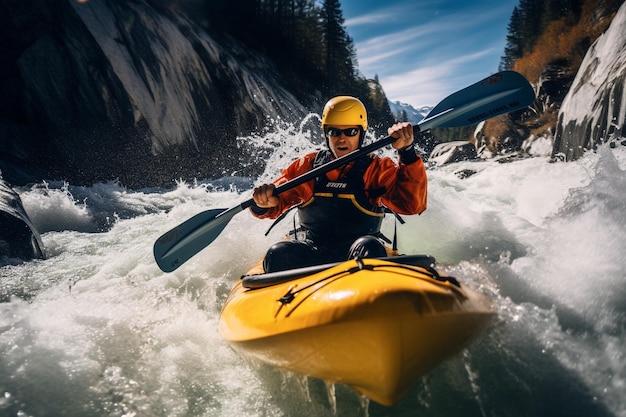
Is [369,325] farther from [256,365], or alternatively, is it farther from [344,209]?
[344,209]

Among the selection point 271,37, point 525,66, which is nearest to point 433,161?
point 525,66

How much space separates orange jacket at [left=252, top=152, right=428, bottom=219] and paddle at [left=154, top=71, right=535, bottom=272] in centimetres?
25

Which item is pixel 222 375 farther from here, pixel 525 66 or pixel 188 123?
pixel 525 66

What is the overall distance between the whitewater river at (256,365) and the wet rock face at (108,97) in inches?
205

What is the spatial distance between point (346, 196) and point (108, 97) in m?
9.82

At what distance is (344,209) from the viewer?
9.41ft

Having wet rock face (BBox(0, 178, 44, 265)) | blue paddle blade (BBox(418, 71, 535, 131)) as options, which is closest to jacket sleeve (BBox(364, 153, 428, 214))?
blue paddle blade (BBox(418, 71, 535, 131))

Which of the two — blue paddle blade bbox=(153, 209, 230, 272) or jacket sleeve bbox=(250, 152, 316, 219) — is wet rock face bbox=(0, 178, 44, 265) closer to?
blue paddle blade bbox=(153, 209, 230, 272)

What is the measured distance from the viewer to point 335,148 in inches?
123

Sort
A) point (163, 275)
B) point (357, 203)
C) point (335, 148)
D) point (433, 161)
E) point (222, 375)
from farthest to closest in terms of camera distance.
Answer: point (433, 161) → point (163, 275) → point (335, 148) → point (357, 203) → point (222, 375)

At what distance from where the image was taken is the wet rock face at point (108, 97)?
9031 mm

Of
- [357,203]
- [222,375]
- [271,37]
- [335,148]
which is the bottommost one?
[222,375]

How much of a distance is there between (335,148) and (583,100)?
26.5 feet

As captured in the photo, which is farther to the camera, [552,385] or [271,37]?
[271,37]
